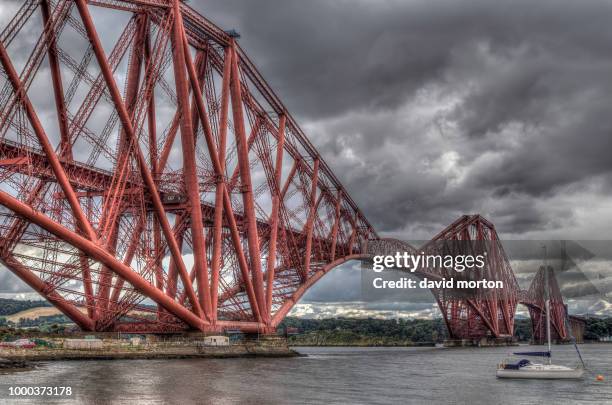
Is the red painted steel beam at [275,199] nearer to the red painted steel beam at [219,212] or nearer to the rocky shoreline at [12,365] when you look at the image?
the red painted steel beam at [219,212]

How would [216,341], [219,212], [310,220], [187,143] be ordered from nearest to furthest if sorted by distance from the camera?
[187,143] → [216,341] → [219,212] → [310,220]

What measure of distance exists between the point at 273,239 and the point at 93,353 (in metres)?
20.3

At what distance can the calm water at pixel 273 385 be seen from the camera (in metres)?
32.3

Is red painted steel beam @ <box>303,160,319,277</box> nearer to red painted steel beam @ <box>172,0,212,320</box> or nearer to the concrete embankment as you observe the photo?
the concrete embankment

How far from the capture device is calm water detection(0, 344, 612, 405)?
3228 centimetres

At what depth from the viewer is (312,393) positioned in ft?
119

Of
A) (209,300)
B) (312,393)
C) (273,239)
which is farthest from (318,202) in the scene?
(312,393)

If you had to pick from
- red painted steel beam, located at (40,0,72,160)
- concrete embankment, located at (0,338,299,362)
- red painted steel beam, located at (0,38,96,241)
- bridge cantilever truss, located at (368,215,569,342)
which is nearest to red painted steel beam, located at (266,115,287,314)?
concrete embankment, located at (0,338,299,362)

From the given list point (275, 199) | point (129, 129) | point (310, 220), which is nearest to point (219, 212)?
point (129, 129)

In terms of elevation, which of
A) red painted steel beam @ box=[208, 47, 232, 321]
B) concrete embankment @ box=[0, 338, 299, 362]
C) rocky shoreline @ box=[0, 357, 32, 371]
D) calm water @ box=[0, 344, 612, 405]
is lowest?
calm water @ box=[0, 344, 612, 405]

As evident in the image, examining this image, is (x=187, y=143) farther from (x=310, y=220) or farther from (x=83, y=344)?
(x=310, y=220)

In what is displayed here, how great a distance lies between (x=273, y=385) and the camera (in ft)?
125

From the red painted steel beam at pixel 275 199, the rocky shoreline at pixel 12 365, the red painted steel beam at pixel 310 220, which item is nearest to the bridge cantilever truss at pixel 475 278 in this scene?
the red painted steel beam at pixel 310 220

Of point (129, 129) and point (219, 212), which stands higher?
point (129, 129)
